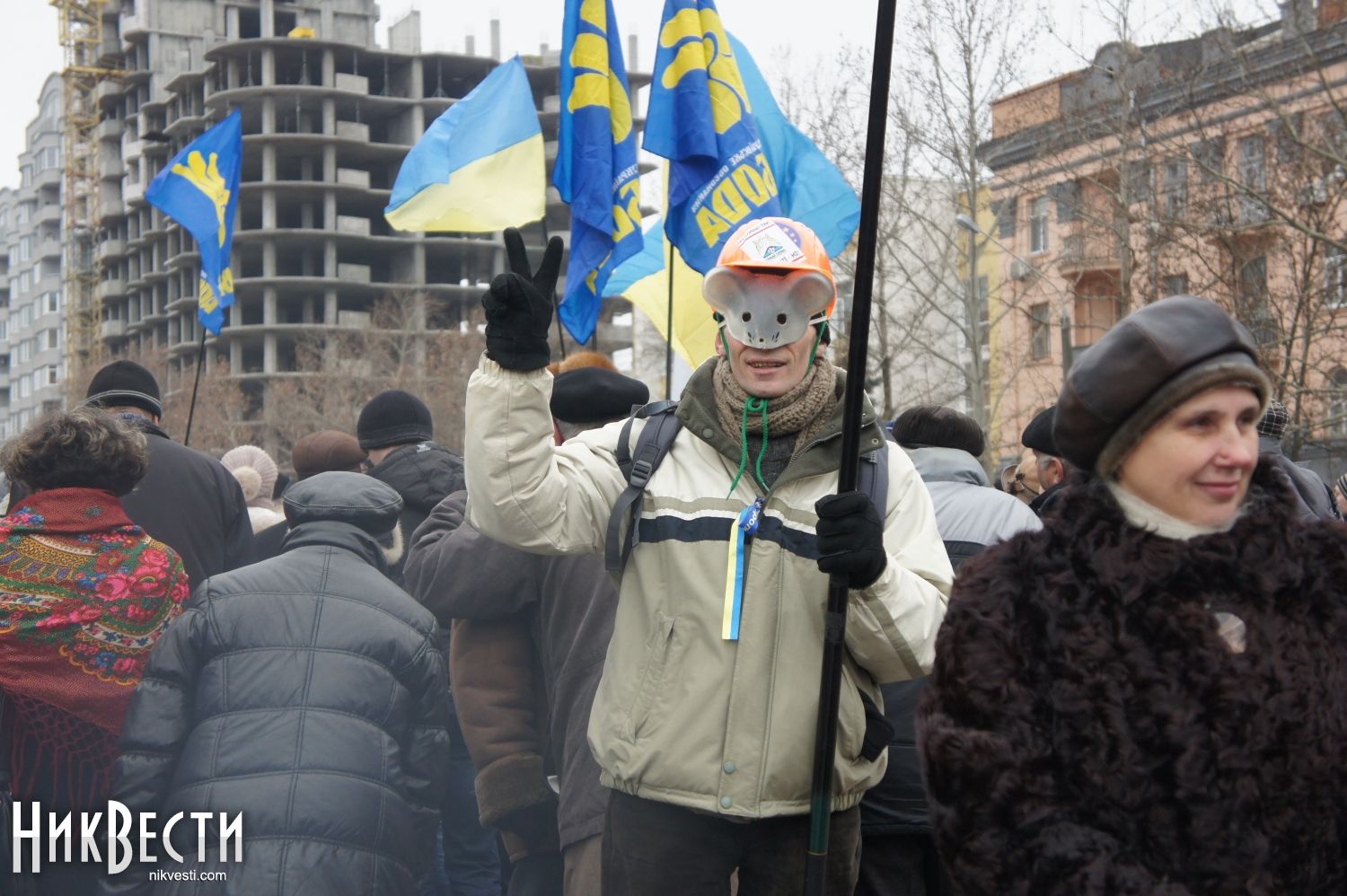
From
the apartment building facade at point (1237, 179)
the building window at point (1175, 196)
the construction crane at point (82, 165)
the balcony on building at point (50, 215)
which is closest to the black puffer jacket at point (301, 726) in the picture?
the apartment building facade at point (1237, 179)

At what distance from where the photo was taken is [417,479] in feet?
20.0

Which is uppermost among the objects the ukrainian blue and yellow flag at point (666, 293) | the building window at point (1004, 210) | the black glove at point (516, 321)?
the building window at point (1004, 210)

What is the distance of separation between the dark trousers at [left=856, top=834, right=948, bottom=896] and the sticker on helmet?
1509mm

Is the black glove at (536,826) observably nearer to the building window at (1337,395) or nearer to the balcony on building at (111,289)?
the building window at (1337,395)

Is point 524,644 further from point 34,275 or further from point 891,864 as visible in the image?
point 34,275

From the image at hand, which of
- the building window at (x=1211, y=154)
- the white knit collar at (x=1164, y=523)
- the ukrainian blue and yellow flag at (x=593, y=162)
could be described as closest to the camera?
the white knit collar at (x=1164, y=523)

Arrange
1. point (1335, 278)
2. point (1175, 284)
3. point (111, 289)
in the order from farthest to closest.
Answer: point (111, 289), point (1175, 284), point (1335, 278)

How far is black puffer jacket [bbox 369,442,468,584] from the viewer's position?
20.0 feet

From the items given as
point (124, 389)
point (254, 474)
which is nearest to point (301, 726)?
point (124, 389)

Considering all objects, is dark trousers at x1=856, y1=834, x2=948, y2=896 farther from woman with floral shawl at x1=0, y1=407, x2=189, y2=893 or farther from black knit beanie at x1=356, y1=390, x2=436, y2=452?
black knit beanie at x1=356, y1=390, x2=436, y2=452

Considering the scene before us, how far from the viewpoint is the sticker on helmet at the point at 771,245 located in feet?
10.9

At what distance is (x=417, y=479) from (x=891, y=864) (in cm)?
286

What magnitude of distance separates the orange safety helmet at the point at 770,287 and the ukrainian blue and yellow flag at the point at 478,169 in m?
4.28

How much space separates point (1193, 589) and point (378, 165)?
8482 centimetres
